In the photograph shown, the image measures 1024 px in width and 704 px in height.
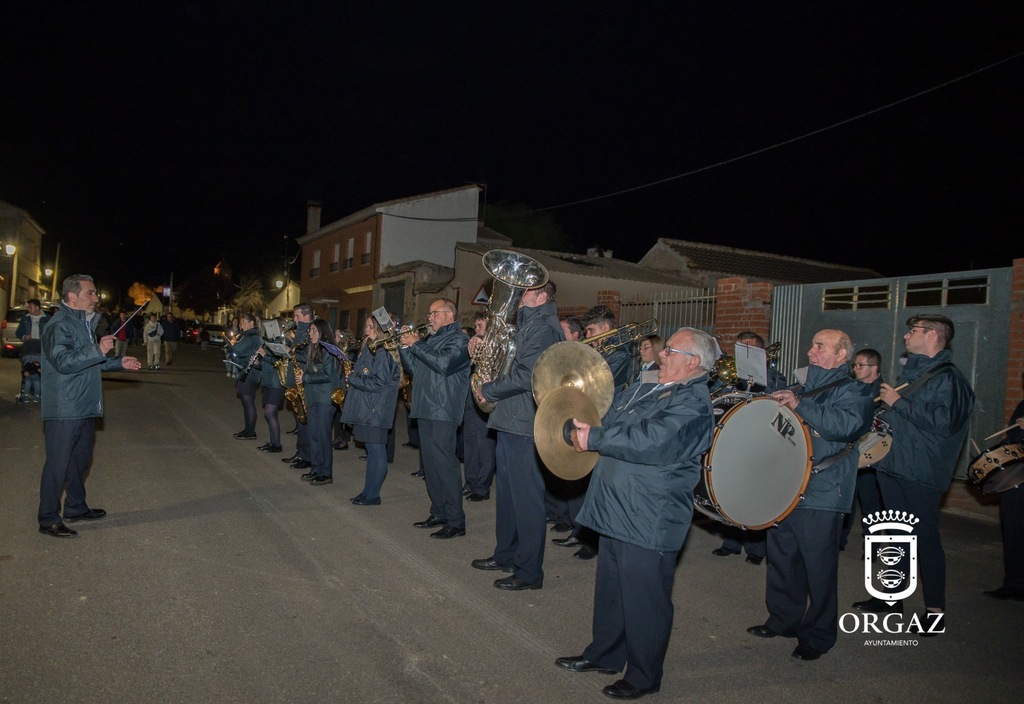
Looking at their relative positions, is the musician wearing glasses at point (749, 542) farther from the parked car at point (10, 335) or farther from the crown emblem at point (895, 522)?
the parked car at point (10, 335)

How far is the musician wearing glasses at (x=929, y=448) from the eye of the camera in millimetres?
4453

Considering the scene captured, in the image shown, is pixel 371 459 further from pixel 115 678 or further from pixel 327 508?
pixel 115 678

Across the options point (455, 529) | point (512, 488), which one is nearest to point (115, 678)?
point (512, 488)

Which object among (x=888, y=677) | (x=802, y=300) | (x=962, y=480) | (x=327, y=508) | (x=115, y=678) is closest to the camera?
(x=115, y=678)

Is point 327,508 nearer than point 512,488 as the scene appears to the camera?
No

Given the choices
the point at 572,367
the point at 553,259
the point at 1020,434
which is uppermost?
the point at 553,259

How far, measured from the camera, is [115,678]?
11.1 feet

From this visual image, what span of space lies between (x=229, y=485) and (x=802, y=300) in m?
7.92

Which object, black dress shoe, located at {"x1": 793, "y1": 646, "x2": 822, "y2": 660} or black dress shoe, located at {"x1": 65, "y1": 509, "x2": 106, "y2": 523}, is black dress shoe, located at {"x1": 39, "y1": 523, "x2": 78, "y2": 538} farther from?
black dress shoe, located at {"x1": 793, "y1": 646, "x2": 822, "y2": 660}

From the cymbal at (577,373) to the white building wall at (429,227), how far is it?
27.2m

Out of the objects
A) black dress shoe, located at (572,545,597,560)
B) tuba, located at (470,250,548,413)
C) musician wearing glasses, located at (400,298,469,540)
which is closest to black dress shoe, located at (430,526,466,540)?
musician wearing glasses, located at (400,298,469,540)

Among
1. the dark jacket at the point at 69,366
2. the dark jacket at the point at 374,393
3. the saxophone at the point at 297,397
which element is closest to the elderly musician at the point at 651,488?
the dark jacket at the point at 374,393

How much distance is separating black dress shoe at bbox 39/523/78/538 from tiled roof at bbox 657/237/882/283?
932 inches

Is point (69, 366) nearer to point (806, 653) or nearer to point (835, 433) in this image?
point (835, 433)
